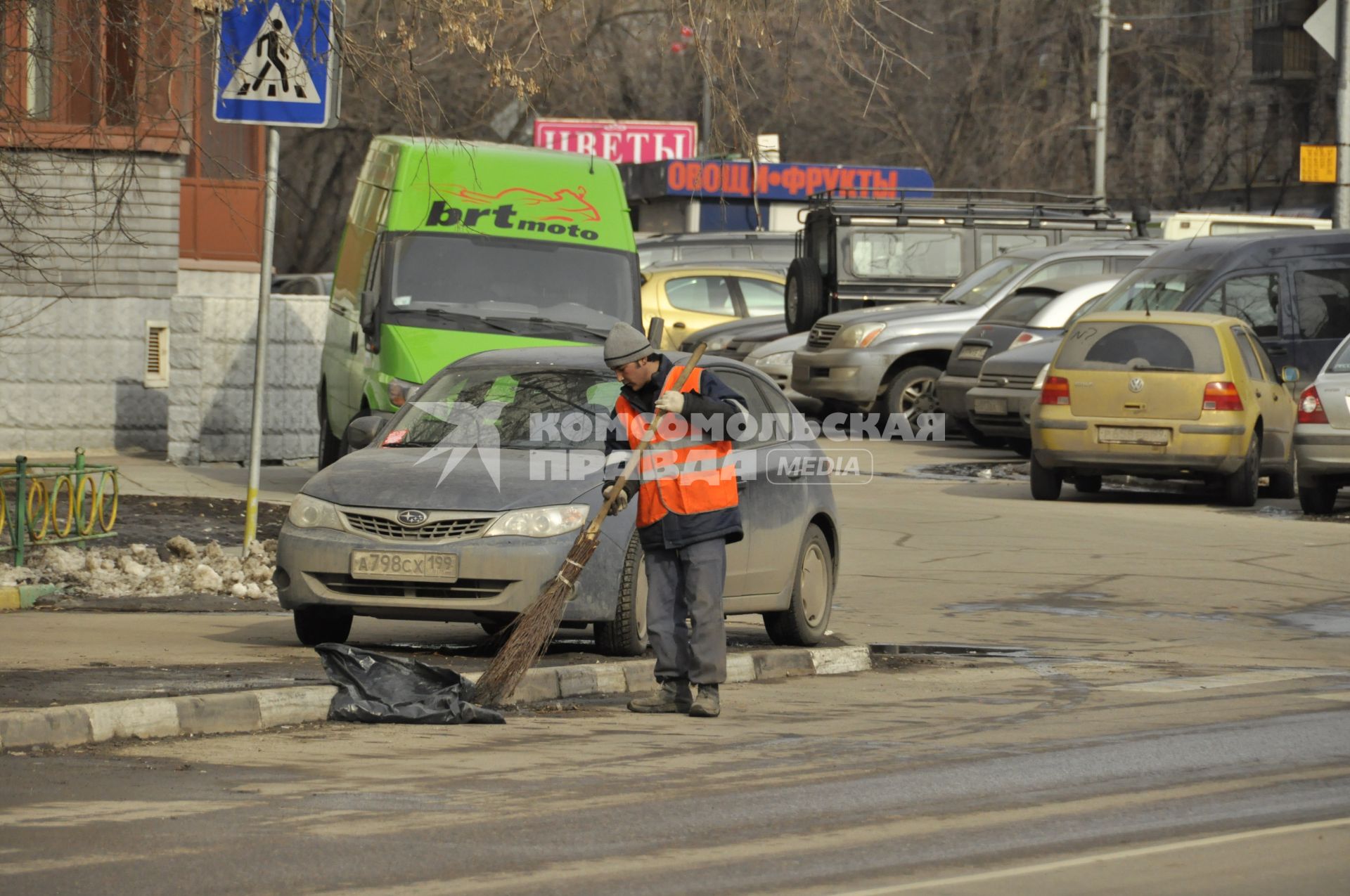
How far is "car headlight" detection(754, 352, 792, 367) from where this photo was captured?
2648 centimetres

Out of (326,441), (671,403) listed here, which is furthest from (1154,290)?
(671,403)

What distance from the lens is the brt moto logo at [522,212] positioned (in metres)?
17.0

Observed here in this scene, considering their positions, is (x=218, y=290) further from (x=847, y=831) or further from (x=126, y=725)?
(x=847, y=831)

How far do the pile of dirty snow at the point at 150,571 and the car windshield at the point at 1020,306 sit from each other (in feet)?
37.0

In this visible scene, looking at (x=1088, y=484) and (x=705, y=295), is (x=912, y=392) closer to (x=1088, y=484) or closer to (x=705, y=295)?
(x=1088, y=484)

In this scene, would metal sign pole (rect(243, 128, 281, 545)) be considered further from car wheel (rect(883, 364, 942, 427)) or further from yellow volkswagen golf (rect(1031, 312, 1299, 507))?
car wheel (rect(883, 364, 942, 427))

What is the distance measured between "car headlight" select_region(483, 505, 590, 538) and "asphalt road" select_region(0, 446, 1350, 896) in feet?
3.74

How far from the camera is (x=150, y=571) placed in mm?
12438

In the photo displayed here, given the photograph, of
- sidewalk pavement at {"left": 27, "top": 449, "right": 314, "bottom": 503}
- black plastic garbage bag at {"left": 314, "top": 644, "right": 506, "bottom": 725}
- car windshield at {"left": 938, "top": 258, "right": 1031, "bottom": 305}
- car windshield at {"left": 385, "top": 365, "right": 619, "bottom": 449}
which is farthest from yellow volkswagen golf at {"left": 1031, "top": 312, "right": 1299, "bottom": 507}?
black plastic garbage bag at {"left": 314, "top": 644, "right": 506, "bottom": 725}

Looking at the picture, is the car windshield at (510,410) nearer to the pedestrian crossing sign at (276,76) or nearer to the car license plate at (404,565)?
the car license plate at (404,565)

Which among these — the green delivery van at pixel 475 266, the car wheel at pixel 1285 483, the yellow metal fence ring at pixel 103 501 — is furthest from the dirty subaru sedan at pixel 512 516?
the car wheel at pixel 1285 483

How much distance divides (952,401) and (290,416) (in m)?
6.81

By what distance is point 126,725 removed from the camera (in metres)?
7.67

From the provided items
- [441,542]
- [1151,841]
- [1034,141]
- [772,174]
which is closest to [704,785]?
[1151,841]
